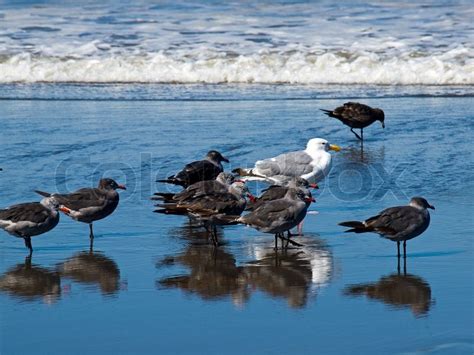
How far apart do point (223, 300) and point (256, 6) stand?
22.7 meters

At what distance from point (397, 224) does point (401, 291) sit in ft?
3.05

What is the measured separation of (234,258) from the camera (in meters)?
7.53

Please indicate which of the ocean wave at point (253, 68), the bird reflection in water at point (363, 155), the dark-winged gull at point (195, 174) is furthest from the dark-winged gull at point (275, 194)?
the ocean wave at point (253, 68)

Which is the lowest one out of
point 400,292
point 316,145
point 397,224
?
point 400,292

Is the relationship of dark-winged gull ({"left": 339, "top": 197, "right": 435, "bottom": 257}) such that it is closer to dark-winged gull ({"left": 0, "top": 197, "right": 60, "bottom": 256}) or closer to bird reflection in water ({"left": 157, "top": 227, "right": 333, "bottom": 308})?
bird reflection in water ({"left": 157, "top": 227, "right": 333, "bottom": 308})

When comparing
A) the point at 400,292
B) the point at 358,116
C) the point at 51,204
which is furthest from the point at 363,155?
the point at 400,292

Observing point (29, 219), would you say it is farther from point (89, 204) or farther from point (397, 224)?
point (397, 224)

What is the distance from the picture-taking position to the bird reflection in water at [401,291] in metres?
6.17

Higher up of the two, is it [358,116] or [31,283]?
[358,116]

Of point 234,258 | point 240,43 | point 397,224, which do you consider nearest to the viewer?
point 397,224

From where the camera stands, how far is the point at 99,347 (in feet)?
17.7

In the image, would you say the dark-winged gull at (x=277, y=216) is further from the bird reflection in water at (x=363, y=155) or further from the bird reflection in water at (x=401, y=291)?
the bird reflection in water at (x=363, y=155)

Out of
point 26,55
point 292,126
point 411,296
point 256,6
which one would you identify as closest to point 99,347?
point 411,296

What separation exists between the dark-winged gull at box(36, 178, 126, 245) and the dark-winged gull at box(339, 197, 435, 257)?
2074mm
